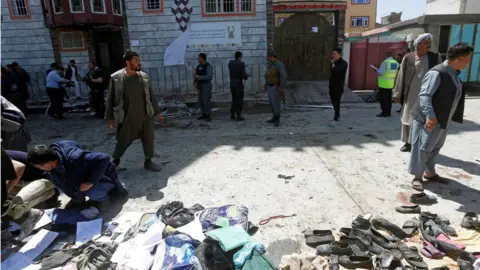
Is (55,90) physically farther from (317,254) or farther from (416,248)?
(416,248)

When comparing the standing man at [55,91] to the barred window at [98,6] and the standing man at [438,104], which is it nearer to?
the barred window at [98,6]

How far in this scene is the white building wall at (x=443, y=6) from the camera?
50.3 feet

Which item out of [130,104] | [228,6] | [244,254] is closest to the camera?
[244,254]

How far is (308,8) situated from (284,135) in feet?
25.1

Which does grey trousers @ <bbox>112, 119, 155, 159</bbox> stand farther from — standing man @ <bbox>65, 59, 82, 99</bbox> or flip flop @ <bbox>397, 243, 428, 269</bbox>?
standing man @ <bbox>65, 59, 82, 99</bbox>

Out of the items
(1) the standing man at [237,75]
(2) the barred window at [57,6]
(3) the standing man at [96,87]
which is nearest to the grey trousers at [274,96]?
(1) the standing man at [237,75]

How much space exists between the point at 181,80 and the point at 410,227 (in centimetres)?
1050

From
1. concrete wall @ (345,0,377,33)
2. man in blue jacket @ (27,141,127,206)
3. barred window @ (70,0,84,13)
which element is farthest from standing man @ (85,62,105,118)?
concrete wall @ (345,0,377,33)

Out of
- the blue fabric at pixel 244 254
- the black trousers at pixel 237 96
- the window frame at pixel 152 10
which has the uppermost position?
the window frame at pixel 152 10

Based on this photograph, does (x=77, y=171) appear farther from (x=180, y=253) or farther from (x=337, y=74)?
(x=337, y=74)

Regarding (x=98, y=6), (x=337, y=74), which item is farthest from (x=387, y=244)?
(x=98, y=6)

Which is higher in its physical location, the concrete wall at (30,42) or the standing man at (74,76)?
the concrete wall at (30,42)

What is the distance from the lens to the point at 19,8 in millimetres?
12352

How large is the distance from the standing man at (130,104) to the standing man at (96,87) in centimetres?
455
